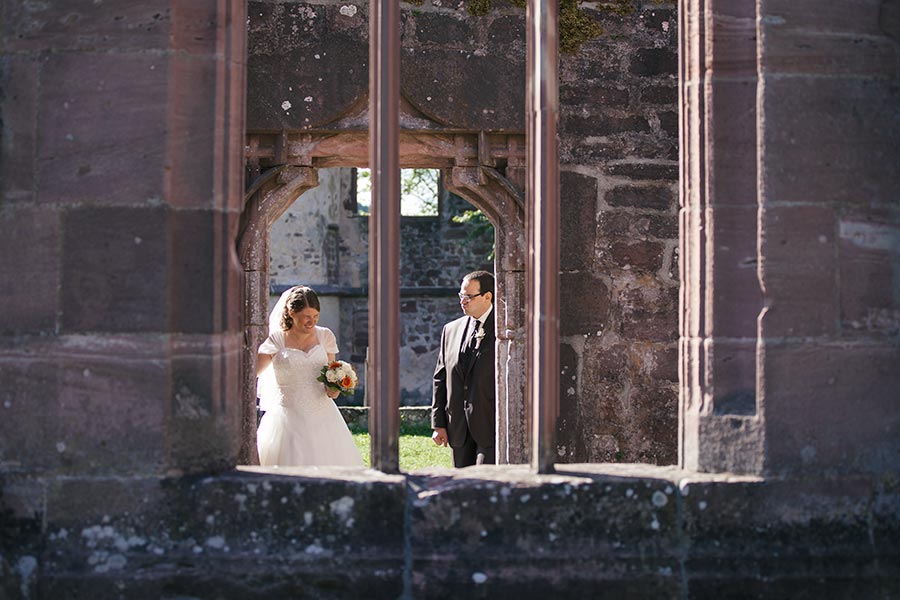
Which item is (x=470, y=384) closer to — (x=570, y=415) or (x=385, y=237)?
(x=570, y=415)

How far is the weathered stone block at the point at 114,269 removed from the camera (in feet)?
7.35

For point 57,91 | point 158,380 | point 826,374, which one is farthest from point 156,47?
point 826,374

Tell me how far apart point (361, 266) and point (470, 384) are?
11.8 metres

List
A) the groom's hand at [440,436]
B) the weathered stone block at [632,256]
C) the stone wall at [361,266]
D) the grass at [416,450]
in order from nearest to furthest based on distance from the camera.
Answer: the weathered stone block at [632,256], the groom's hand at [440,436], the grass at [416,450], the stone wall at [361,266]

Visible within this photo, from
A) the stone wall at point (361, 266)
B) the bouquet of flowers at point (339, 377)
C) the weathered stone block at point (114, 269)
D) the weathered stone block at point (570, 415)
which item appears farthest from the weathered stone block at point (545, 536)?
the stone wall at point (361, 266)

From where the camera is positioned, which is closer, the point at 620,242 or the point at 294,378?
the point at 620,242

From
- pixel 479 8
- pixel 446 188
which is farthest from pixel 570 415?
pixel 479 8

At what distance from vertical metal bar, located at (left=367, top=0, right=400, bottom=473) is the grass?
5.75m

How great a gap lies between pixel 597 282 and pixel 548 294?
2966 mm

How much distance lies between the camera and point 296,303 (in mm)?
5500

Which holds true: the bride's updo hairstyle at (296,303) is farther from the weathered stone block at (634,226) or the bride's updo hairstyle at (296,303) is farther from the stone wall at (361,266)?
the stone wall at (361,266)

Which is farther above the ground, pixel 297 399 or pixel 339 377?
pixel 339 377

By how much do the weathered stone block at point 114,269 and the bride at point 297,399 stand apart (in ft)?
10.2

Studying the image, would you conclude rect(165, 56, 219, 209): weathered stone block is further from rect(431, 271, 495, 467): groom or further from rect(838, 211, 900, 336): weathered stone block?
rect(431, 271, 495, 467): groom
